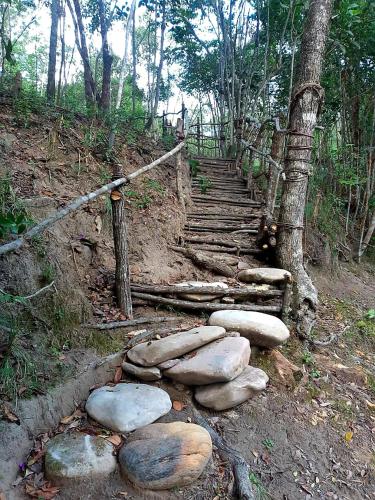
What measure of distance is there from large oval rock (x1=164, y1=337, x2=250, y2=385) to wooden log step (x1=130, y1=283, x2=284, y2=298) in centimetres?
79

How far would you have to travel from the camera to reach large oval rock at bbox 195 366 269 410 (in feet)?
7.75

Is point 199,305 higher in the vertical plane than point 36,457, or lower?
higher

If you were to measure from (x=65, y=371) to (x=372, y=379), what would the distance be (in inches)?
104

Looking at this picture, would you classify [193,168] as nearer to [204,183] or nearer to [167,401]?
[204,183]

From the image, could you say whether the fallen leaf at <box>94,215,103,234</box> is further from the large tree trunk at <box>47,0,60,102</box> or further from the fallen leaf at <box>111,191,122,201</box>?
the large tree trunk at <box>47,0,60,102</box>

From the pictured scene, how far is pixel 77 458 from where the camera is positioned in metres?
1.79

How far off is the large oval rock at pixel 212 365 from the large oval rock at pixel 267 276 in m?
1.07

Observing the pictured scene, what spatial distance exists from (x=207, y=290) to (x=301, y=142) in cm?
189

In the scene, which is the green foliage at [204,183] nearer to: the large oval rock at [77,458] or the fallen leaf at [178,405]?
the fallen leaf at [178,405]

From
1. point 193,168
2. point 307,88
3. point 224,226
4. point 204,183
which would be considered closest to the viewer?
point 307,88

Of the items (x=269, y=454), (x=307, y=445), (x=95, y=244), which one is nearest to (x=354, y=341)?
(x=307, y=445)

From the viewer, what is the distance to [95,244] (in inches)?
135

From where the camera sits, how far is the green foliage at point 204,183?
7.41 meters

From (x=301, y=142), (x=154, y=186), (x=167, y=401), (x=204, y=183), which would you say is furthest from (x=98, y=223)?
(x=204, y=183)
